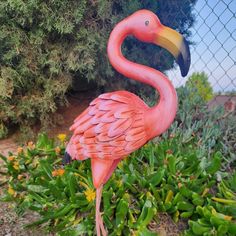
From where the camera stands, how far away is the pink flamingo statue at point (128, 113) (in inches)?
59.7

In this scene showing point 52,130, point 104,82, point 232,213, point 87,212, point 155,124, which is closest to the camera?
point 155,124

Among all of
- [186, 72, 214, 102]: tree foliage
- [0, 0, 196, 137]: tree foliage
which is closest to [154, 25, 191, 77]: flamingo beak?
[0, 0, 196, 137]: tree foliage

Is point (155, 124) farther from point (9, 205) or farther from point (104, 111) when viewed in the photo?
point (9, 205)

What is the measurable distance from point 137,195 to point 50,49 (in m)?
1.77

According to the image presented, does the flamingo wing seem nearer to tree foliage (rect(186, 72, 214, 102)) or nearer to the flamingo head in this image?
the flamingo head

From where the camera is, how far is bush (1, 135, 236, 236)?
190 cm

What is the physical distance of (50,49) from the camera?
127 inches

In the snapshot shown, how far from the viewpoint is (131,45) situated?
354 cm

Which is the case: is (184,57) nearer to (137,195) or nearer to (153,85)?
(153,85)

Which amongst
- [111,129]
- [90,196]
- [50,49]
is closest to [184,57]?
[111,129]

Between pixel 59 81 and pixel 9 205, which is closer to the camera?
pixel 9 205

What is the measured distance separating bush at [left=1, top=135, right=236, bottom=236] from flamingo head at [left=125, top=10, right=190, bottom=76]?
0.86m

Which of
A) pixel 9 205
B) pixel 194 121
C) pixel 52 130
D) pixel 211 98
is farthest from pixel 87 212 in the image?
pixel 211 98

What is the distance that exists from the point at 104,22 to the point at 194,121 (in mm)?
1292
